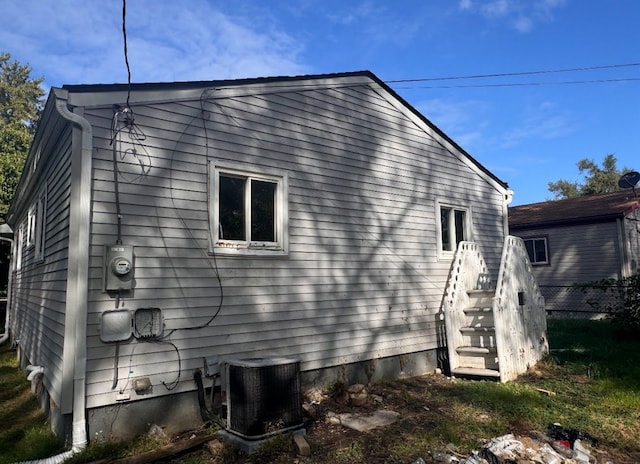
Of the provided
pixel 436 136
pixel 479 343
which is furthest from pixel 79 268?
pixel 436 136

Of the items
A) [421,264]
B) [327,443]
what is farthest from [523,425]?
[421,264]

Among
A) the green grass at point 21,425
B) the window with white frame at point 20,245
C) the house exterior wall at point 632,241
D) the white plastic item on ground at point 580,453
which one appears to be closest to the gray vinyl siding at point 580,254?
the house exterior wall at point 632,241

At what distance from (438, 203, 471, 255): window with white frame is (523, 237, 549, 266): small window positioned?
28.8 feet

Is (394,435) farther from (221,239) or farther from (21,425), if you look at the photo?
(21,425)

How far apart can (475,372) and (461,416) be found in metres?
2.02

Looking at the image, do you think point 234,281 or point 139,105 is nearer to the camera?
point 139,105

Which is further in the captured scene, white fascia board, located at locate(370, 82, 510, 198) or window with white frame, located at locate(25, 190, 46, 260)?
white fascia board, located at locate(370, 82, 510, 198)

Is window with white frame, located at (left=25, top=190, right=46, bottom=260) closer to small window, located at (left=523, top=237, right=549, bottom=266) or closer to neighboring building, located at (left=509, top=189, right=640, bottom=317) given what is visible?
neighboring building, located at (left=509, top=189, right=640, bottom=317)

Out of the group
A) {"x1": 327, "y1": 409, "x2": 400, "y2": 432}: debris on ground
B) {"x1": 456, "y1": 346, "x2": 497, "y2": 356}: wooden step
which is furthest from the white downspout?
{"x1": 456, "y1": 346, "x2": 497, "y2": 356}: wooden step

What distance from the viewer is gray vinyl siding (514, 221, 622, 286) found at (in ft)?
50.5

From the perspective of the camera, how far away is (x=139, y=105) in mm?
5309

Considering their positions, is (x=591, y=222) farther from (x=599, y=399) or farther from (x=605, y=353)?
(x=599, y=399)

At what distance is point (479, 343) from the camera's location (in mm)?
8008

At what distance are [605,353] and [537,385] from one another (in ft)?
9.73
